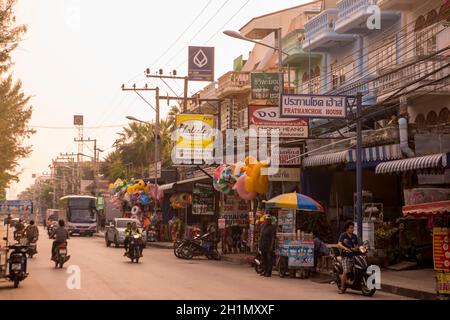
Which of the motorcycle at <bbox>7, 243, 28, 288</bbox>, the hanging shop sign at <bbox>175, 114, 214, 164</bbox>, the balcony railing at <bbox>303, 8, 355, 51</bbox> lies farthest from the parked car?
the motorcycle at <bbox>7, 243, 28, 288</bbox>

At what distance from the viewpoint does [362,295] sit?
58.3 ft

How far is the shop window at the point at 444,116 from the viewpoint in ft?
87.3

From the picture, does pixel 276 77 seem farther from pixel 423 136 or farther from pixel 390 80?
pixel 423 136

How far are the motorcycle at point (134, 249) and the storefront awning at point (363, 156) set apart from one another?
284 inches

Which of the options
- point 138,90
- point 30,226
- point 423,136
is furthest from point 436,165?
point 138,90

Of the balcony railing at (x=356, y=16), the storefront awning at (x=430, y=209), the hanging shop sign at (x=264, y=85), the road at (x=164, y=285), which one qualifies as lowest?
the road at (x=164, y=285)

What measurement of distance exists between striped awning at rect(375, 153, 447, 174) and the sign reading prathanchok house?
2105 millimetres

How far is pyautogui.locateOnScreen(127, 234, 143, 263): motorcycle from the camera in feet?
92.4

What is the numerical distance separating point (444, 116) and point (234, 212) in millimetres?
11667

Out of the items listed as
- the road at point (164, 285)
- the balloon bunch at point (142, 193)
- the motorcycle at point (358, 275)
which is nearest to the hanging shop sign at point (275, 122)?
the road at point (164, 285)

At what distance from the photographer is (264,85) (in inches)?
1336

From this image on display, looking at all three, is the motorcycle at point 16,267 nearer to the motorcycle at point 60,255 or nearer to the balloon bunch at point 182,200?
the motorcycle at point 60,255

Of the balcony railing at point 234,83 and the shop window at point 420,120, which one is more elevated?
the balcony railing at point 234,83

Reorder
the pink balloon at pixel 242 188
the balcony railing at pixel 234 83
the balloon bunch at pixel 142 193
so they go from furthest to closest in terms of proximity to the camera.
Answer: the balloon bunch at pixel 142 193, the balcony railing at pixel 234 83, the pink balloon at pixel 242 188
